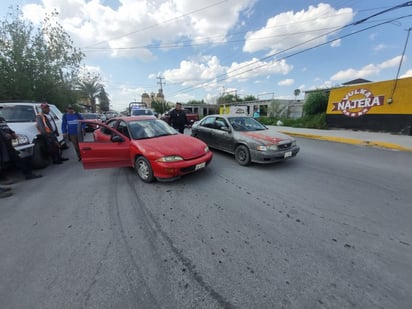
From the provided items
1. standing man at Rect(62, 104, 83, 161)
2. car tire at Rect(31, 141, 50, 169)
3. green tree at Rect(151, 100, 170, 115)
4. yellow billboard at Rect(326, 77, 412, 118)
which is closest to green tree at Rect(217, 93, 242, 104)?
green tree at Rect(151, 100, 170, 115)

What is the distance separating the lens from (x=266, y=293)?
1.61 metres

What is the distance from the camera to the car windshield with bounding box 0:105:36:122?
5417 millimetres

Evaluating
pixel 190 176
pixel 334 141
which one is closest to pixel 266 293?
pixel 190 176

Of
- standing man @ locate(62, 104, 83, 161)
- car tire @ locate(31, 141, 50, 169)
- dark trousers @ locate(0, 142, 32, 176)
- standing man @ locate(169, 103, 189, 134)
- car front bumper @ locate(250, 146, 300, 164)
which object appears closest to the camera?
dark trousers @ locate(0, 142, 32, 176)

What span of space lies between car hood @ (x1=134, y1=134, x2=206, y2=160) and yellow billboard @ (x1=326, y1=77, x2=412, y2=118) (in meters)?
11.9

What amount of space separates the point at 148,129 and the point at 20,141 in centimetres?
316

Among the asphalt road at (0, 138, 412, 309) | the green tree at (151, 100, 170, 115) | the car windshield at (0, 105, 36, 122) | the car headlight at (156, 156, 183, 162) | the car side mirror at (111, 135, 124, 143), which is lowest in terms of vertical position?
the asphalt road at (0, 138, 412, 309)

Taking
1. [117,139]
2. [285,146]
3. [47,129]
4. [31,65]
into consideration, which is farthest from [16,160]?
[31,65]

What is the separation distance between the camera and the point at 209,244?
87.4 inches

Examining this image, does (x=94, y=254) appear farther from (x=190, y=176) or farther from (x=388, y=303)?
(x=388, y=303)

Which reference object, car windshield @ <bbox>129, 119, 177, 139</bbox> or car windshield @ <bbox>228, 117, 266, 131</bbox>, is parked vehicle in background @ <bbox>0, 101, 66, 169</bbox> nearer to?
car windshield @ <bbox>129, 119, 177, 139</bbox>

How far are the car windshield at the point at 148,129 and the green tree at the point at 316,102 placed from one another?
13.7 meters

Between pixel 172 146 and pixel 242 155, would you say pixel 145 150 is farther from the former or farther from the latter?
pixel 242 155

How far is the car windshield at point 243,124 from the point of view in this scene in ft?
18.3
